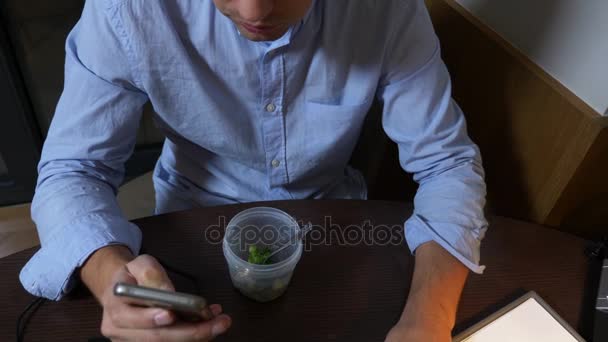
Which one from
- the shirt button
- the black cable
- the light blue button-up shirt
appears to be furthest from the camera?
the shirt button

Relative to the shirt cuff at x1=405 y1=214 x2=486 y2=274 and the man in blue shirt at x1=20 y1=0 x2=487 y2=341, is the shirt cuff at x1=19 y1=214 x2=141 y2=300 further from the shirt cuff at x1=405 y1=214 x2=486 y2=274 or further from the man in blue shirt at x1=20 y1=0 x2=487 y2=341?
the shirt cuff at x1=405 y1=214 x2=486 y2=274

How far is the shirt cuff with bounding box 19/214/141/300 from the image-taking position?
25.1 inches

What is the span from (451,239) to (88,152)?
0.64 m

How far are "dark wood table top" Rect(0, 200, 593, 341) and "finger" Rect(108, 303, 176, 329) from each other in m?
0.11

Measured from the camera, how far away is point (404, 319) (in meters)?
0.66

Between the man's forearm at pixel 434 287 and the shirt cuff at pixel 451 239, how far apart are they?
0.04 feet

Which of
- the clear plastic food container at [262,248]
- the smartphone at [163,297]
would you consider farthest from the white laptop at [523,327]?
the smartphone at [163,297]

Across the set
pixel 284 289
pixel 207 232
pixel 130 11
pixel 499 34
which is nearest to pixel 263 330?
pixel 284 289

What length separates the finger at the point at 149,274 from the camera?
531 mm

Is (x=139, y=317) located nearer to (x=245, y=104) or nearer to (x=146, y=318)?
(x=146, y=318)

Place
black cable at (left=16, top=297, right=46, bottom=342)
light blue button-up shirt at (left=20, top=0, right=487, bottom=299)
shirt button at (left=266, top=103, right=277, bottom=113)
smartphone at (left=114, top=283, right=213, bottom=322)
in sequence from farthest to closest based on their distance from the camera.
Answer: shirt button at (left=266, top=103, right=277, bottom=113) < light blue button-up shirt at (left=20, top=0, right=487, bottom=299) < black cable at (left=16, top=297, right=46, bottom=342) < smartphone at (left=114, top=283, right=213, bottom=322)

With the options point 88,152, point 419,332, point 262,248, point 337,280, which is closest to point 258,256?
point 262,248

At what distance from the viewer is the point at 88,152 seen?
→ 769 millimetres

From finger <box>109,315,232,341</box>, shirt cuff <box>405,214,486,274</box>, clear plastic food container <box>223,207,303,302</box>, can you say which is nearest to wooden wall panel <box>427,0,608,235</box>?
shirt cuff <box>405,214,486,274</box>
